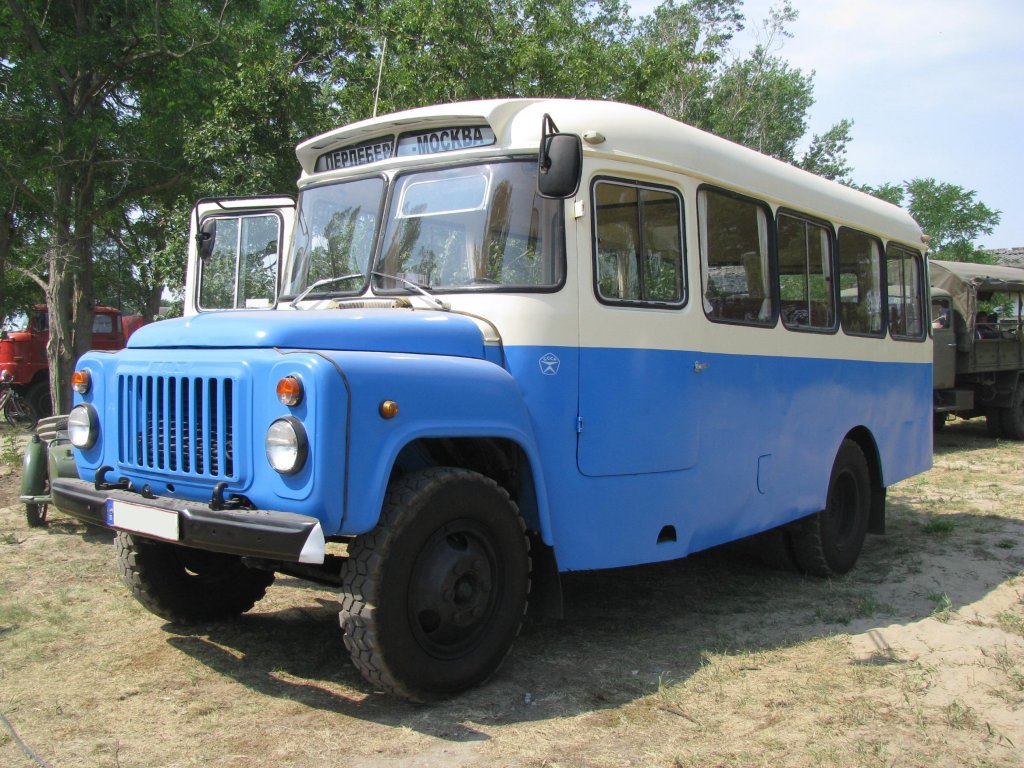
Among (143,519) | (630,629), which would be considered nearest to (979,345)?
(630,629)

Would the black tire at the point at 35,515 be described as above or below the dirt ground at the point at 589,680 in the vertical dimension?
above

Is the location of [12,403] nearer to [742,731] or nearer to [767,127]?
[742,731]

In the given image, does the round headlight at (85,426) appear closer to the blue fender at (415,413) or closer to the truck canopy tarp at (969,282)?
the blue fender at (415,413)

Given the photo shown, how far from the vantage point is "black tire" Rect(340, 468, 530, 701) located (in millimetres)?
3752

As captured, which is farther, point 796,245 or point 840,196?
point 840,196

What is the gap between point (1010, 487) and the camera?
10.7 metres

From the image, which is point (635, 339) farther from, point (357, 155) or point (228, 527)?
point (228, 527)

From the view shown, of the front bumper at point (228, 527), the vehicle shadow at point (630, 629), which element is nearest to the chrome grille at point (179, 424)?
the front bumper at point (228, 527)

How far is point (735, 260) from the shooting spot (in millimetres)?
5574

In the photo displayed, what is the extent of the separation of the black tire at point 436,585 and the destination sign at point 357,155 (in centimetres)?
193

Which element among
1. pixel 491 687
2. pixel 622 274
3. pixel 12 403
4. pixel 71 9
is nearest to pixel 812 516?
pixel 622 274

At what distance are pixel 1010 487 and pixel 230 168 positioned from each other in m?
9.85

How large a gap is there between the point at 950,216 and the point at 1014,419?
28103 mm

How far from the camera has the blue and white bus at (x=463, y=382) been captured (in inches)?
147
